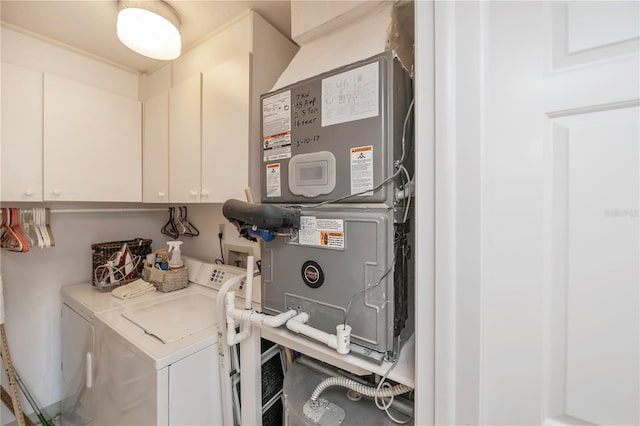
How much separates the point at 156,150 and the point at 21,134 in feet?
2.00

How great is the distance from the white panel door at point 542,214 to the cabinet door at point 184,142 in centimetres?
135

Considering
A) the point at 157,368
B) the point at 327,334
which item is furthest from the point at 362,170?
the point at 157,368

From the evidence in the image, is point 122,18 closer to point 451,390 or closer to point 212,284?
point 212,284

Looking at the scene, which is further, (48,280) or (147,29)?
(48,280)

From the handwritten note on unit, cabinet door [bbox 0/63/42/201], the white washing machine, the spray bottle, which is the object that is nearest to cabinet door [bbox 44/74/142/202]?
cabinet door [bbox 0/63/42/201]

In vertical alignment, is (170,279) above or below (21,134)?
below

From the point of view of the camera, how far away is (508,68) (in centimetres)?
56

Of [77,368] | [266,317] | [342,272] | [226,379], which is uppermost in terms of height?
[342,272]

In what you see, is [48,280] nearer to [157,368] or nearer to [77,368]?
[77,368]

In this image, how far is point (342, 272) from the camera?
2.55 feet

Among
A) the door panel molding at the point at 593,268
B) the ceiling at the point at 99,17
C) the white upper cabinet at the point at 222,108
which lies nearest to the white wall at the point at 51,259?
the ceiling at the point at 99,17

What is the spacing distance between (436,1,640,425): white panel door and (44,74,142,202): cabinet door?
198 centimetres

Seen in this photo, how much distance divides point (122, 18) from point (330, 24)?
0.97 metres

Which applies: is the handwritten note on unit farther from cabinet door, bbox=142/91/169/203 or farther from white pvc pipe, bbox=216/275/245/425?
cabinet door, bbox=142/91/169/203
